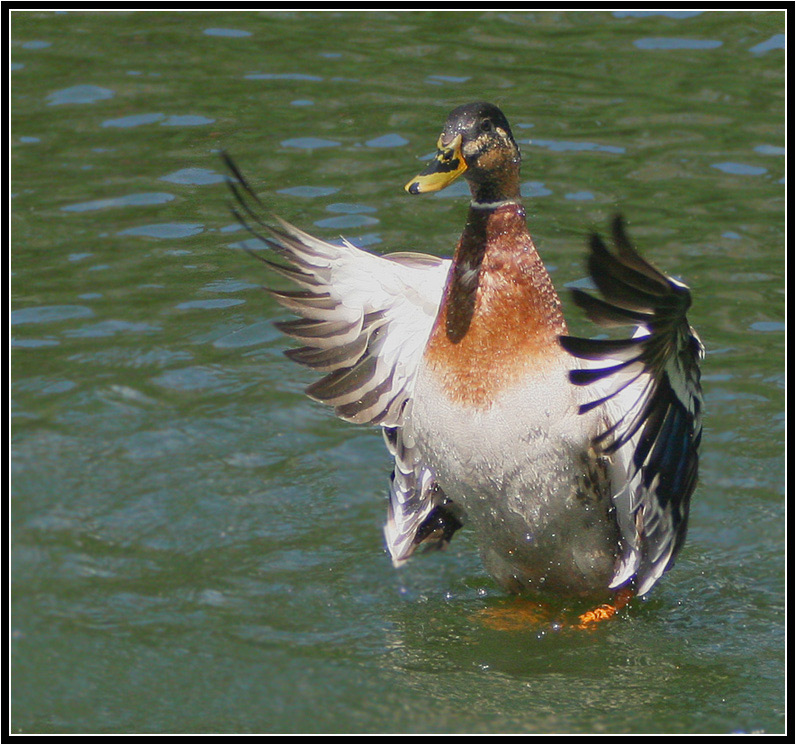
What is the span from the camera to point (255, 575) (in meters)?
5.88

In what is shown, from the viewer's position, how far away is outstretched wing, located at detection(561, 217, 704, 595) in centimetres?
441

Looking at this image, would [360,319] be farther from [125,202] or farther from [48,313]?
[125,202]

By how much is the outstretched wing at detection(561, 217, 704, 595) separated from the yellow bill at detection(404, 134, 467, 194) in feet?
3.08

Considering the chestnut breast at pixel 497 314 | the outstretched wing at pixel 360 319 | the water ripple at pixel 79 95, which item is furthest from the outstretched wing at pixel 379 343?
the water ripple at pixel 79 95

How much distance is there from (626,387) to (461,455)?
2.55 feet

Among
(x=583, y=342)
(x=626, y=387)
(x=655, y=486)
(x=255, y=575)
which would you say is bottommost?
(x=255, y=575)

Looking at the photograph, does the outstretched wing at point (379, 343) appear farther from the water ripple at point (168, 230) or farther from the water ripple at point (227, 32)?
the water ripple at point (227, 32)

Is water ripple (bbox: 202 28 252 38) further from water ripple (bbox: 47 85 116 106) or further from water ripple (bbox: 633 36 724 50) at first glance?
water ripple (bbox: 633 36 724 50)

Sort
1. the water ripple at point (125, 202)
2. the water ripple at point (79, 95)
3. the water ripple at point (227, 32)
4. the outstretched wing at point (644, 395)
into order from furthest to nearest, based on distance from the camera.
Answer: the water ripple at point (227, 32) → the water ripple at point (79, 95) → the water ripple at point (125, 202) → the outstretched wing at point (644, 395)

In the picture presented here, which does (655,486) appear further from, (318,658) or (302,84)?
(302,84)

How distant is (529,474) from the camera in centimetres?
547

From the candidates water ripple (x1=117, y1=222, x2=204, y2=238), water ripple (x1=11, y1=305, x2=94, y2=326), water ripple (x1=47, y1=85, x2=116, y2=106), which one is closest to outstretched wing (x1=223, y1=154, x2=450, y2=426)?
water ripple (x1=11, y1=305, x2=94, y2=326)

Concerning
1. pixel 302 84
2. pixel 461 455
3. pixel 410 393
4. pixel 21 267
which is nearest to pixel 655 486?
pixel 461 455

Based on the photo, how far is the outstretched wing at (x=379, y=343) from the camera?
6172 mm
